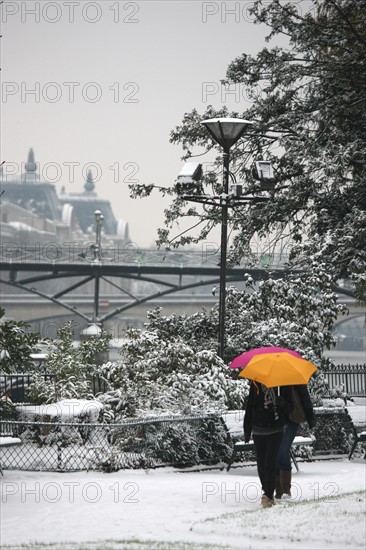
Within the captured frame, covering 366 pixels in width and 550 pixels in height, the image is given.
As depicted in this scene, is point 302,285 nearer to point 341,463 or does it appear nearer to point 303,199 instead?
point 341,463

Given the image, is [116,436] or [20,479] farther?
[116,436]

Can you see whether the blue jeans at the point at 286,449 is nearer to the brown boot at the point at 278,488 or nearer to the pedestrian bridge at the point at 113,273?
the brown boot at the point at 278,488

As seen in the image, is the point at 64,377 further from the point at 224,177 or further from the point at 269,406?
the point at 269,406

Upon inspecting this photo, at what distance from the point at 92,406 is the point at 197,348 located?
9.78 ft

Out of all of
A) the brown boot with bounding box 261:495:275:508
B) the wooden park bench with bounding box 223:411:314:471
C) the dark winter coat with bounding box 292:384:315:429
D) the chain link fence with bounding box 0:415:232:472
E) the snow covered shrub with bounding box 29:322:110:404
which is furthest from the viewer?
the snow covered shrub with bounding box 29:322:110:404

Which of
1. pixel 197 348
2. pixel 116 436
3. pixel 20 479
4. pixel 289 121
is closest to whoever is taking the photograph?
pixel 20 479

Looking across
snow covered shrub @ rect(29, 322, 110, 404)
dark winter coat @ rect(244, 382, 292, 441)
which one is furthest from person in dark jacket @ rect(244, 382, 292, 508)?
snow covered shrub @ rect(29, 322, 110, 404)

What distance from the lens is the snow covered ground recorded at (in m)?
7.84

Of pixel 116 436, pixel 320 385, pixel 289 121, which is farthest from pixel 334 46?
pixel 116 436

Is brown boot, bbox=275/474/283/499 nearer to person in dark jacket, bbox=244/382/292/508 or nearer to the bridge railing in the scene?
person in dark jacket, bbox=244/382/292/508

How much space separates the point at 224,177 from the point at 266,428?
18.3 feet

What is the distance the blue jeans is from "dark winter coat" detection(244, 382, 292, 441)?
35cm

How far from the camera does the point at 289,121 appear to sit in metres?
23.1

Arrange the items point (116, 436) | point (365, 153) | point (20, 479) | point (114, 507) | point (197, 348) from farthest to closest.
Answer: point (365, 153) → point (197, 348) → point (116, 436) → point (20, 479) → point (114, 507)
